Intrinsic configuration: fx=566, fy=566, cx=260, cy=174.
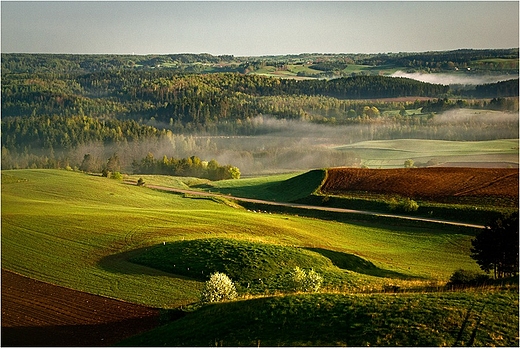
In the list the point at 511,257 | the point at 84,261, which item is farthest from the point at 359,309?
the point at 84,261

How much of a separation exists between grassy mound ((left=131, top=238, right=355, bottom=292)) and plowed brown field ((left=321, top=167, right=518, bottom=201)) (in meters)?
30.1

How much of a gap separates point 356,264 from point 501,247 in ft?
34.9

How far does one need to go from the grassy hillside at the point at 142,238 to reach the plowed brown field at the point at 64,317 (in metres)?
1.47

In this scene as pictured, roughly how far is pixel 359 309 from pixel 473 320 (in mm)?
4522

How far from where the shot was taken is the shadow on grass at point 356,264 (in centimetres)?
4038

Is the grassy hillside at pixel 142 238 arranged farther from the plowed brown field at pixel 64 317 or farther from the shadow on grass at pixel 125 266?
the plowed brown field at pixel 64 317

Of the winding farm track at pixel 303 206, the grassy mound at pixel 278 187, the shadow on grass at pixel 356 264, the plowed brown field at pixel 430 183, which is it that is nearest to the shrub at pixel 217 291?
the shadow on grass at pixel 356 264

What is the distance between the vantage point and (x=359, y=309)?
24.0 meters

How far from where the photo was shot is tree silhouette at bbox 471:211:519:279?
3622 centimetres

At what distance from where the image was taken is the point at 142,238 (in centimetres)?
4697

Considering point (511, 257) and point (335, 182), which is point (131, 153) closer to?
point (335, 182)

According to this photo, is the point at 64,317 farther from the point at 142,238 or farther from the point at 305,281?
the point at 142,238

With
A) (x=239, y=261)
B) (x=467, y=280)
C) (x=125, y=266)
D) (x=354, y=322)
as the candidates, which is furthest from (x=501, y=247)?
(x=125, y=266)

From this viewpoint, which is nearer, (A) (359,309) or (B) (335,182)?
(A) (359,309)
